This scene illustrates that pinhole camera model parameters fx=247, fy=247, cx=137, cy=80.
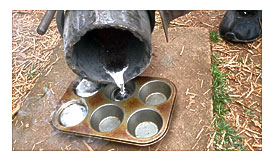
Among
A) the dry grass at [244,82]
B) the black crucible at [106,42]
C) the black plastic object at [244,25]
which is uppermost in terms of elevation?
the black crucible at [106,42]

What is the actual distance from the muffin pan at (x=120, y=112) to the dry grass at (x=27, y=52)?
424 millimetres

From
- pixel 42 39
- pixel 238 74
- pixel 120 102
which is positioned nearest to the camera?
pixel 120 102

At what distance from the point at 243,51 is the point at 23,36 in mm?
2067

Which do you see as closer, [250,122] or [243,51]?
[250,122]

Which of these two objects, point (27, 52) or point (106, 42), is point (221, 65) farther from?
point (27, 52)

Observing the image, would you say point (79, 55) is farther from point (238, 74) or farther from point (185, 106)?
point (238, 74)

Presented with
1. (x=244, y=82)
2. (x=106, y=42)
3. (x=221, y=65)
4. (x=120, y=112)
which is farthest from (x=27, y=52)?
(x=244, y=82)

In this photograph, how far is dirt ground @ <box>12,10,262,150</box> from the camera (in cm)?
161

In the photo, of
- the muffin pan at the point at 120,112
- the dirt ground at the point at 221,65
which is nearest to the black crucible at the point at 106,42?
the muffin pan at the point at 120,112

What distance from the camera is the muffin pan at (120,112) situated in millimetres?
1367

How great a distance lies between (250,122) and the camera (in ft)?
5.22

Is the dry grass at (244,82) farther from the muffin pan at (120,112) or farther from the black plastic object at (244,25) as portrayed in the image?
the muffin pan at (120,112)

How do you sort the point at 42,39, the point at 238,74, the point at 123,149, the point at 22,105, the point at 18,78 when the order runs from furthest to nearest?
Result: the point at 42,39 → the point at 18,78 → the point at 238,74 → the point at 22,105 → the point at 123,149

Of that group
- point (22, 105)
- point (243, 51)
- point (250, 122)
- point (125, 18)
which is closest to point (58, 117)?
point (22, 105)
